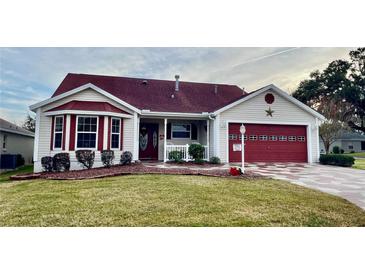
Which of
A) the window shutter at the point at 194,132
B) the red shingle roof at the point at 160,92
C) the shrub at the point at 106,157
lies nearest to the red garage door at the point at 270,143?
the red shingle roof at the point at 160,92

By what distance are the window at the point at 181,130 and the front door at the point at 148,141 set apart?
2.96 ft

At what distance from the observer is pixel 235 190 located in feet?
16.1

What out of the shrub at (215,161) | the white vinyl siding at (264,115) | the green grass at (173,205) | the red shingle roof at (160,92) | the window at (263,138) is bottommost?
the green grass at (173,205)

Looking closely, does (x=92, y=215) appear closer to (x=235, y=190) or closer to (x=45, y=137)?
(x=235, y=190)

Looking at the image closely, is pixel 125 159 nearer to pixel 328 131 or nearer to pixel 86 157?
pixel 86 157

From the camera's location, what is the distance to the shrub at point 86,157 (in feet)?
25.8

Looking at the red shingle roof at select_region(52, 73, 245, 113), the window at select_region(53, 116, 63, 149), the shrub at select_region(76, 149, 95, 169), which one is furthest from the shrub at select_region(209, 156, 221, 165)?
the window at select_region(53, 116, 63, 149)

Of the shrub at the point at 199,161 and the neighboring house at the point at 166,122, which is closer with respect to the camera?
the neighboring house at the point at 166,122

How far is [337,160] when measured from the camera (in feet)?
32.1

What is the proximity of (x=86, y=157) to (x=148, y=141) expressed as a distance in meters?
3.74

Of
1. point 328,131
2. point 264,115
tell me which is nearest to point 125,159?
point 264,115

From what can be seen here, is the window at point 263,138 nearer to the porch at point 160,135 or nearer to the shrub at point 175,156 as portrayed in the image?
the porch at point 160,135
